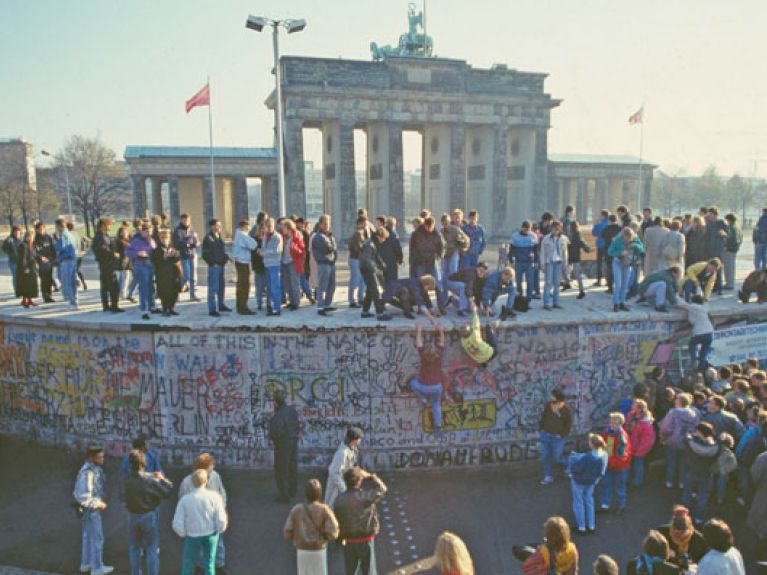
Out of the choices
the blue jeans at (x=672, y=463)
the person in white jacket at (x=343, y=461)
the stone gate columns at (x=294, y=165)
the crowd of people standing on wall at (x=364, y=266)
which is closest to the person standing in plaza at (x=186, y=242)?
the crowd of people standing on wall at (x=364, y=266)

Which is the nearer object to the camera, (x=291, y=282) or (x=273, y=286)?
(x=273, y=286)

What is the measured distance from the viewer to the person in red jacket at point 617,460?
9.22 meters

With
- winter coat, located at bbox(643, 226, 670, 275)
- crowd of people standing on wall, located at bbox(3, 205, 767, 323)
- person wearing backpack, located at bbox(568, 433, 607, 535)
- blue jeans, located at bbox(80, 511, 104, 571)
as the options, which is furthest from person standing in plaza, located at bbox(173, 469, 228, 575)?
winter coat, located at bbox(643, 226, 670, 275)

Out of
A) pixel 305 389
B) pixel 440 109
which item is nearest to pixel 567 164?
pixel 440 109

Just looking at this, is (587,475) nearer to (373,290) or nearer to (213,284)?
(373,290)

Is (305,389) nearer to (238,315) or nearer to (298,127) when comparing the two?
(238,315)

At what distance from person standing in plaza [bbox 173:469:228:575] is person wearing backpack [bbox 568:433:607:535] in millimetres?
4765

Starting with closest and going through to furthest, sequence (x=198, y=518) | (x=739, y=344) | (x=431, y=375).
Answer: (x=198, y=518)
(x=431, y=375)
(x=739, y=344)

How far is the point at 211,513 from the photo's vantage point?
7.05 m

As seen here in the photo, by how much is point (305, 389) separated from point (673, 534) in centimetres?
665

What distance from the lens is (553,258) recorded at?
12.9m

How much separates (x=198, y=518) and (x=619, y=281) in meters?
9.37

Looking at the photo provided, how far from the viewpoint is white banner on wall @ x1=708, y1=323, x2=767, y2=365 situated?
13.0 m

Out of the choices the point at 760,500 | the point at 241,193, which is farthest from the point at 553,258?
the point at 241,193
